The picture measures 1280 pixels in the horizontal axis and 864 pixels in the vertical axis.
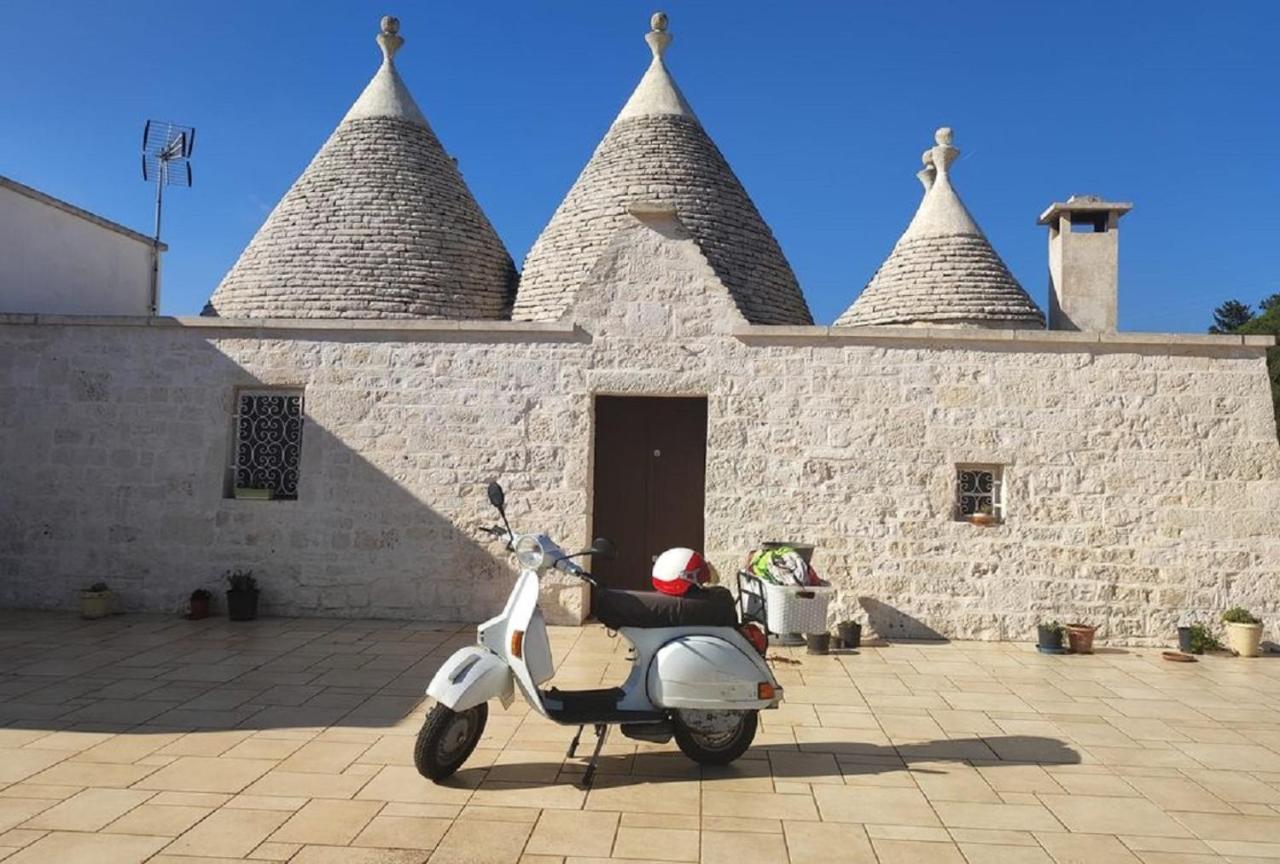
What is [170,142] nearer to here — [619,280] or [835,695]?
[619,280]

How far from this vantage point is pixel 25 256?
9445 millimetres

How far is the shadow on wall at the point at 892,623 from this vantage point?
775cm

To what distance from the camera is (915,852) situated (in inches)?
134

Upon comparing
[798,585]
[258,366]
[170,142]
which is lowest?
[798,585]

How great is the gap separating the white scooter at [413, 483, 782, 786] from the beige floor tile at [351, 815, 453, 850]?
1.18ft

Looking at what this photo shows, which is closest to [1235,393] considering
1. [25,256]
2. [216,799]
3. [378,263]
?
[216,799]

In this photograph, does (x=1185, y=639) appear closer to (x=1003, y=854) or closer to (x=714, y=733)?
(x=1003, y=854)

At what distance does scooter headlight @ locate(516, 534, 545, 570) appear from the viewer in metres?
3.92

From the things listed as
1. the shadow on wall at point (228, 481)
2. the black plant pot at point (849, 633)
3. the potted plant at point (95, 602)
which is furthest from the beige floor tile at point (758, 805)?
the potted plant at point (95, 602)

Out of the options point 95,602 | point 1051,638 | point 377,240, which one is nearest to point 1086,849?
point 1051,638

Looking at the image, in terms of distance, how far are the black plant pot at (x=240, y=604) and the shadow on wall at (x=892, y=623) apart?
17.4ft

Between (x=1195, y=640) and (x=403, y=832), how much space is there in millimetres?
6783

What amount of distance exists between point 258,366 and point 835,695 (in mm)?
5856

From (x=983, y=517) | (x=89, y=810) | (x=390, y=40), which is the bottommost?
(x=89, y=810)
